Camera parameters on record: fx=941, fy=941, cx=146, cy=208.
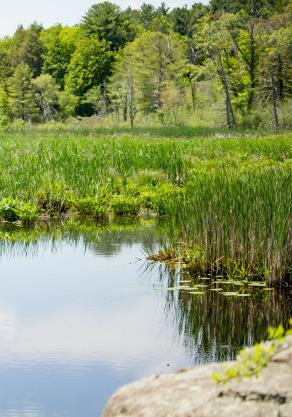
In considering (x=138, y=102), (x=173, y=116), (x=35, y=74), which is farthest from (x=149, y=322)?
(x=35, y=74)

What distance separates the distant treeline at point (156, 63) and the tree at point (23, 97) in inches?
4.2

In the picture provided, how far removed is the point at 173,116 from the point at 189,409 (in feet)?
226

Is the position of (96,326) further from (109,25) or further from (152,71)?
(109,25)

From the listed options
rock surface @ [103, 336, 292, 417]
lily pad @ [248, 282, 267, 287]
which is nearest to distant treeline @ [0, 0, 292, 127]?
lily pad @ [248, 282, 267, 287]

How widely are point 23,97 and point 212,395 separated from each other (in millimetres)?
98288

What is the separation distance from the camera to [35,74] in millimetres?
120250

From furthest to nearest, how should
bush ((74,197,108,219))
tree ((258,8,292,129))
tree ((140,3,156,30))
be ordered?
1. tree ((140,3,156,30))
2. tree ((258,8,292,129))
3. bush ((74,197,108,219))

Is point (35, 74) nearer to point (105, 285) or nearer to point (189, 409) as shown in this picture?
point (105, 285)

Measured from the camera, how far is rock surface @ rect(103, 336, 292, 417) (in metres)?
2.92

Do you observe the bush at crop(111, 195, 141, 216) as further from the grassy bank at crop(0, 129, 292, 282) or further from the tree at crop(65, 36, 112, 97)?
the tree at crop(65, 36, 112, 97)

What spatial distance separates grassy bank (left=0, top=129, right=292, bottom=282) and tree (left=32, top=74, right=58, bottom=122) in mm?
73627

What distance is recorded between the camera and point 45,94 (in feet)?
332

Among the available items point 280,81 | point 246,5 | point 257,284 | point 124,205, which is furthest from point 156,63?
point 257,284

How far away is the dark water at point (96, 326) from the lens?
6.57m
